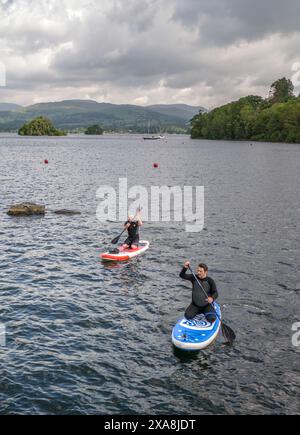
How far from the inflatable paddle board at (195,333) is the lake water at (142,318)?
1.26 feet

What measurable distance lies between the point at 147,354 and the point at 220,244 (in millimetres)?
16991

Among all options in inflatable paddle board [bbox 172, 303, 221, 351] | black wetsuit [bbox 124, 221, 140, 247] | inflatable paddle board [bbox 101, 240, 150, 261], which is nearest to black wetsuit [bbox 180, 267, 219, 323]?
inflatable paddle board [bbox 172, 303, 221, 351]

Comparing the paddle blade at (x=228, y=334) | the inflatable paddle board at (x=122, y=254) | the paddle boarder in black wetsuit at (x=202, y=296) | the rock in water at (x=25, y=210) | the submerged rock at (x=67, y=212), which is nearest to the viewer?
the paddle blade at (x=228, y=334)

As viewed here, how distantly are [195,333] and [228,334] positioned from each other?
56.7 inches

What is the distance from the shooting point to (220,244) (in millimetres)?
33094

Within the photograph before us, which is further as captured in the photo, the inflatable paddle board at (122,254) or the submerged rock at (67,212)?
the submerged rock at (67,212)

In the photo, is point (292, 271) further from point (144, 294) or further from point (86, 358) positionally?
point (86, 358)

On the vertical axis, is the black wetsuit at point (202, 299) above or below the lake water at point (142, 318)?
above

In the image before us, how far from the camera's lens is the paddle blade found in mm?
18172

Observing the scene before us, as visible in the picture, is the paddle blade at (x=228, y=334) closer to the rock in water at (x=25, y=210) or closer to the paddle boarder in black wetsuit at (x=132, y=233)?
the paddle boarder in black wetsuit at (x=132, y=233)

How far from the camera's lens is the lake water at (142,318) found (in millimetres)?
14703

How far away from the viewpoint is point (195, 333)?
17.9m

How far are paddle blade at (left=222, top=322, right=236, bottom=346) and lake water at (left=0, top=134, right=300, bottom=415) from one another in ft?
1.26

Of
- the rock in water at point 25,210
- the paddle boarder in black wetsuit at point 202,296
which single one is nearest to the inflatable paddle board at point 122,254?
the paddle boarder in black wetsuit at point 202,296
